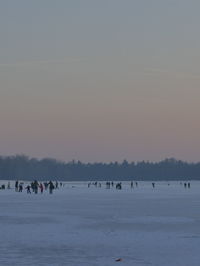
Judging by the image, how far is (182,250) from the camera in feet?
44.2

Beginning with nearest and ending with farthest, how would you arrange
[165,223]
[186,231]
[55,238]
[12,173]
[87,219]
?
[55,238]
[186,231]
[165,223]
[87,219]
[12,173]

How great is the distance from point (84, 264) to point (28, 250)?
224 centimetres

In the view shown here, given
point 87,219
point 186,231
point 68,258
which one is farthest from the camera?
point 87,219

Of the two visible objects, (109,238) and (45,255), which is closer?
(45,255)

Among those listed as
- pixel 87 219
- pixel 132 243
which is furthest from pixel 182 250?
pixel 87 219

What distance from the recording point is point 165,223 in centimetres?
2017

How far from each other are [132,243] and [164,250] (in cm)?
140

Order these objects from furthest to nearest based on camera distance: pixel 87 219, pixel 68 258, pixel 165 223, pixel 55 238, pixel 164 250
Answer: pixel 87 219 < pixel 165 223 < pixel 55 238 < pixel 164 250 < pixel 68 258

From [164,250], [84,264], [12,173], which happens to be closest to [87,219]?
[164,250]

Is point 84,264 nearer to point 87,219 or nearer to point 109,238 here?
point 109,238

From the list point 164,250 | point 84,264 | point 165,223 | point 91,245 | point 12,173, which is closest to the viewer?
point 84,264

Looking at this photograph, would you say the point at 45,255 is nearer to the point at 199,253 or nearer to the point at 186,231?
the point at 199,253

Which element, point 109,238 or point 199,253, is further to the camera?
point 109,238

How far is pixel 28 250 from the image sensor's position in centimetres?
1349
